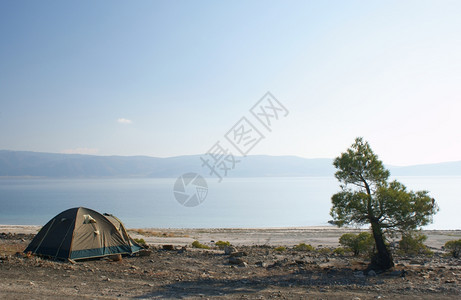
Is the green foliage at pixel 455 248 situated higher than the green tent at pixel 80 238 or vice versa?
the green tent at pixel 80 238

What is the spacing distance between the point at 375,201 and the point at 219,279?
654 centimetres

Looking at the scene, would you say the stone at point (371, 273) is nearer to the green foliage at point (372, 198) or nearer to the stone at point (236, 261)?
the green foliage at point (372, 198)

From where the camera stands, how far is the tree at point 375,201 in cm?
1246

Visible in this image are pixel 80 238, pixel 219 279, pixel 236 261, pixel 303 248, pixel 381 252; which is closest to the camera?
pixel 219 279

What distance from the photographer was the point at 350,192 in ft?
43.7

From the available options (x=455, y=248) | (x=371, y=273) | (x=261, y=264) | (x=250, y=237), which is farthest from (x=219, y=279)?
(x=250, y=237)

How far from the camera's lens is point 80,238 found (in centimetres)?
1405

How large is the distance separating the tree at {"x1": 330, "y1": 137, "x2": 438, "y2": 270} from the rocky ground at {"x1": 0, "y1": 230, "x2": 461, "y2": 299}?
153 cm

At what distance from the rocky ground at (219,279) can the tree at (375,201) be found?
1.53m

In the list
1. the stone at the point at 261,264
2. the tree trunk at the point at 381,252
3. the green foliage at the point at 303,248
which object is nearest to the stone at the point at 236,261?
the stone at the point at 261,264

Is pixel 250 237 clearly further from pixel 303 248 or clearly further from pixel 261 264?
pixel 261 264

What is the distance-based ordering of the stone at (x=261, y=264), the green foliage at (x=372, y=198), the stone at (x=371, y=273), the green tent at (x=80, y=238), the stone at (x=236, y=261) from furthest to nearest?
the stone at (x=236, y=261)
the stone at (x=261, y=264)
the green tent at (x=80, y=238)
the green foliage at (x=372, y=198)
the stone at (x=371, y=273)

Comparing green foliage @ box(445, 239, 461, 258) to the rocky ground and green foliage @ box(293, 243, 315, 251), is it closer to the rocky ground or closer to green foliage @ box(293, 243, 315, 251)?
the rocky ground

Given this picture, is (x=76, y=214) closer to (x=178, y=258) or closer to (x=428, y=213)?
(x=178, y=258)
